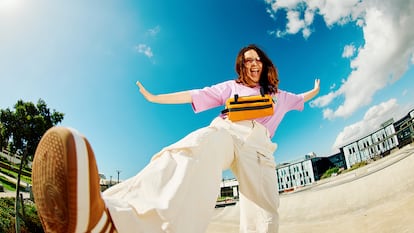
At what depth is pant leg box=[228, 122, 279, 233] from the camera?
166 centimetres

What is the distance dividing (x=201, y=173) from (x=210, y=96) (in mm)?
904

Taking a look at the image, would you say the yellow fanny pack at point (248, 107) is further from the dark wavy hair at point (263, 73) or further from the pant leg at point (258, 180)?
the dark wavy hair at point (263, 73)

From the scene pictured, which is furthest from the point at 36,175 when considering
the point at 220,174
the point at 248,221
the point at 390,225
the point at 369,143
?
the point at 369,143

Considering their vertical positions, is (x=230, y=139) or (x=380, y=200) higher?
(x=230, y=139)

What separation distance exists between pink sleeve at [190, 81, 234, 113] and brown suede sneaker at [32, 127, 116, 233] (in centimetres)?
127

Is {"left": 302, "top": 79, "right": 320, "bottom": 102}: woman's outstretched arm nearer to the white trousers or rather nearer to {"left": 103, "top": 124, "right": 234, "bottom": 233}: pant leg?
the white trousers

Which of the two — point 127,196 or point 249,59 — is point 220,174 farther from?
point 249,59

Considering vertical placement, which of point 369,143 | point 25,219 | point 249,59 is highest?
point 369,143

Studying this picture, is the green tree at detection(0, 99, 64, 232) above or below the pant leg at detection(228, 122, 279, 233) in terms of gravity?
above

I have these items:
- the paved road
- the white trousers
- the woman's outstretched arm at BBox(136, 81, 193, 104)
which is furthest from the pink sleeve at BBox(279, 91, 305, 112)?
the paved road

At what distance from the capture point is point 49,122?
1269 centimetres

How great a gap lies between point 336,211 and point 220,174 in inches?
157

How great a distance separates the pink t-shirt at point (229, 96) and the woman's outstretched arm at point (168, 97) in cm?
6

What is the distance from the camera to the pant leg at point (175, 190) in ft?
3.38
